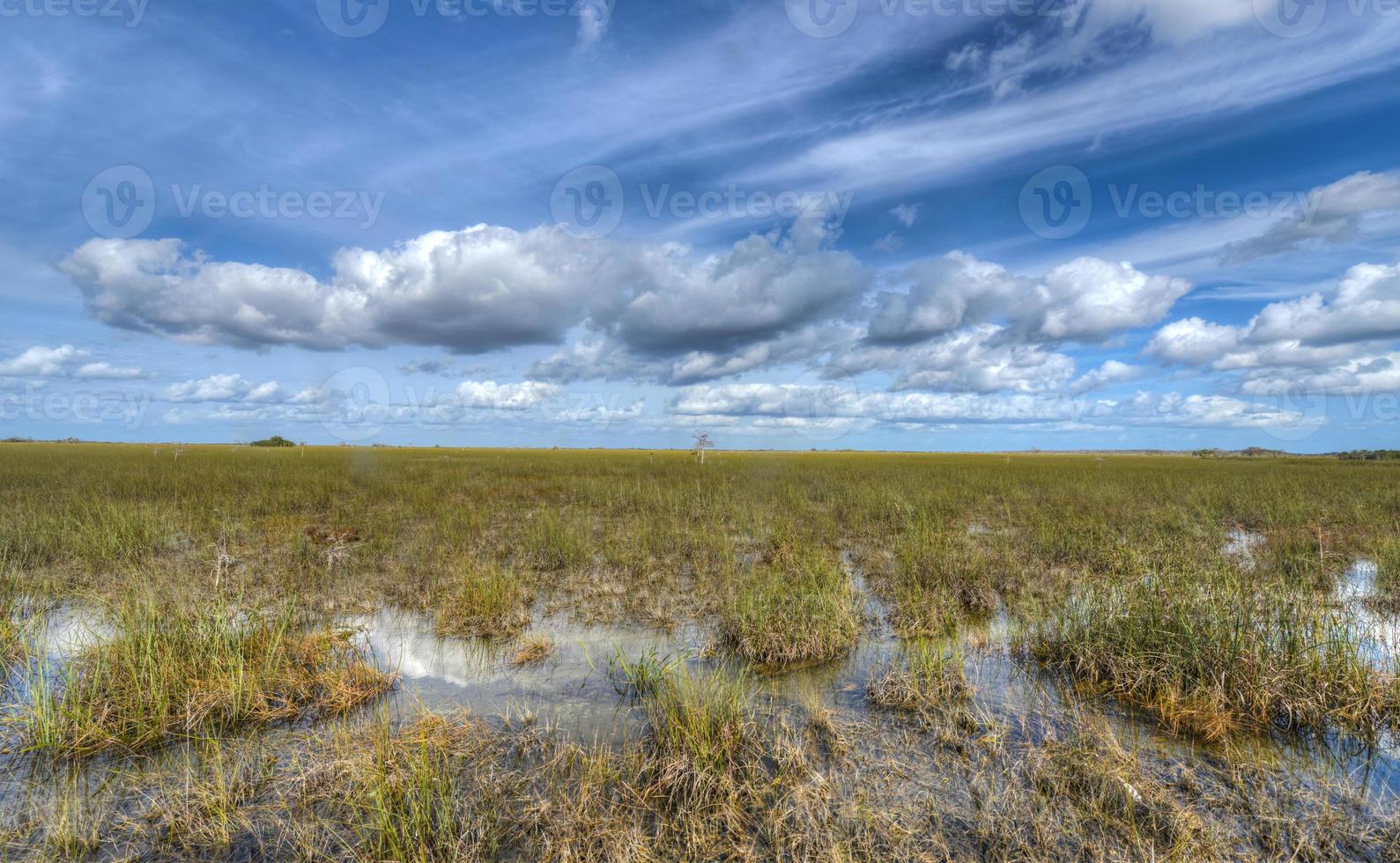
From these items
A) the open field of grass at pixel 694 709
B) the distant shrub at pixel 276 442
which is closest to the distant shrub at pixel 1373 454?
the open field of grass at pixel 694 709

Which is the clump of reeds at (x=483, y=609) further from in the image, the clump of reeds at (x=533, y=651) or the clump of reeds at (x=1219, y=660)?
the clump of reeds at (x=1219, y=660)

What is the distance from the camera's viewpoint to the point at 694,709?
4.24 m

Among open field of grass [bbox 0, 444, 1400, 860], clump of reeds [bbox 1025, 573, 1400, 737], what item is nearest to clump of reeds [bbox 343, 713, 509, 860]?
open field of grass [bbox 0, 444, 1400, 860]

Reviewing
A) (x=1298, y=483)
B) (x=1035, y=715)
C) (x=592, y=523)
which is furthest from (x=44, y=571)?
(x=1298, y=483)

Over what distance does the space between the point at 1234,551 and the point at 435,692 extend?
1466cm

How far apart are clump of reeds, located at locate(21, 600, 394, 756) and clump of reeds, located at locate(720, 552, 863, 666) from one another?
3723 millimetres

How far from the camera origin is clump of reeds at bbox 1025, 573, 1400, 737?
15.8 feet

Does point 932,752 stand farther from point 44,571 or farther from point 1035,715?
point 44,571

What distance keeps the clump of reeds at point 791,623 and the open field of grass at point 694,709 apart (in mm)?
45

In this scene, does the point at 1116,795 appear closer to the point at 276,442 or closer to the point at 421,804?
the point at 421,804

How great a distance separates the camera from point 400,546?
11.5 metres

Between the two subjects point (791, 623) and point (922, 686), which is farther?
point (791, 623)

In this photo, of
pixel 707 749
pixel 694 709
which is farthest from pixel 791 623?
pixel 707 749

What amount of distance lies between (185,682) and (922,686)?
21.5 feet
